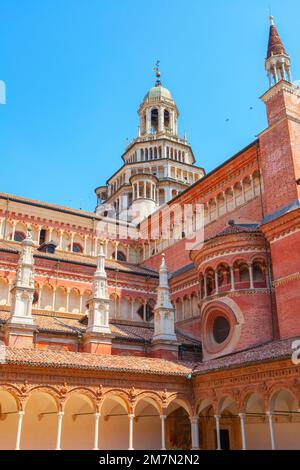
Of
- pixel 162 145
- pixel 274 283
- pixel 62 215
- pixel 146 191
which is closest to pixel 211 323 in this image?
pixel 274 283

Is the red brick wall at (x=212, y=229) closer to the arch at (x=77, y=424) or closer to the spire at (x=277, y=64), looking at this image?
the spire at (x=277, y=64)

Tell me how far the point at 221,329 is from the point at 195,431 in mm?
6055

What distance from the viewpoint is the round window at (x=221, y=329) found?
26.4 metres

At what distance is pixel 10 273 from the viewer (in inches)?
1224

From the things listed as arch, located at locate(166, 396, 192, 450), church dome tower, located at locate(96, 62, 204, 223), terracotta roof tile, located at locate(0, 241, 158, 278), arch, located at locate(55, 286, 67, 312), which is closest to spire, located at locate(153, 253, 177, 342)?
arch, located at locate(166, 396, 192, 450)

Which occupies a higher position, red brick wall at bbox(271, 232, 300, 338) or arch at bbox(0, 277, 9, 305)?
arch at bbox(0, 277, 9, 305)

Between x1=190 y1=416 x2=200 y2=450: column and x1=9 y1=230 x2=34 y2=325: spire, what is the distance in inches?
371

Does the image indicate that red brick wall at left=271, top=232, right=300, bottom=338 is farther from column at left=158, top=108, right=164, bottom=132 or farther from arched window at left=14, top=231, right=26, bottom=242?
column at left=158, top=108, right=164, bottom=132

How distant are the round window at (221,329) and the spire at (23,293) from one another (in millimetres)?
10116

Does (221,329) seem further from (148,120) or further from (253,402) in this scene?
(148,120)

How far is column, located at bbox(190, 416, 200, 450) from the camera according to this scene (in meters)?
22.3

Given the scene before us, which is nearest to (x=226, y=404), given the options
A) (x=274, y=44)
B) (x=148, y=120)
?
(x=274, y=44)

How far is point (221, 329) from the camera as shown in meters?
26.8

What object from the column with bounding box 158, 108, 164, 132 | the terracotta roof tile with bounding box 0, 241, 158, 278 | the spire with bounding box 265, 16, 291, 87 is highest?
the column with bounding box 158, 108, 164, 132
